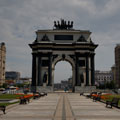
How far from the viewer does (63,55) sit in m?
87.9

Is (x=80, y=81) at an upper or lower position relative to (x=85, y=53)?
lower

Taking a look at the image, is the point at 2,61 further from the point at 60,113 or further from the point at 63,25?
the point at 60,113

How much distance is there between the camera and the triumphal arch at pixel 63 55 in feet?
283

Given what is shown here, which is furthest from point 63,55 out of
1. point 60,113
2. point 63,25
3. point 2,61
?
point 2,61

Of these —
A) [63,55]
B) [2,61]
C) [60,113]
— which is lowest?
[60,113]

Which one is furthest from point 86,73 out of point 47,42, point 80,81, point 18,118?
point 18,118

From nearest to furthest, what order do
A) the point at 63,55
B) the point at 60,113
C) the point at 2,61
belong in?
the point at 60,113 < the point at 63,55 < the point at 2,61

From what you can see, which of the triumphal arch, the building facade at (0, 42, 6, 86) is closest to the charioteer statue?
the triumphal arch

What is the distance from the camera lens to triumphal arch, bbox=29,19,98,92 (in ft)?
283

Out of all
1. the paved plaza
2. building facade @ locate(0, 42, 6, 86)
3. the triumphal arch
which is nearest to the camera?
the paved plaza

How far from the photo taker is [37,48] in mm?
87438

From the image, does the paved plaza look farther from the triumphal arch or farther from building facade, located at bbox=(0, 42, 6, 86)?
building facade, located at bbox=(0, 42, 6, 86)

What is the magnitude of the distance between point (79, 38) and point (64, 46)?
20.3 ft

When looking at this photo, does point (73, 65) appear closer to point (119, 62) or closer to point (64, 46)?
point (64, 46)
